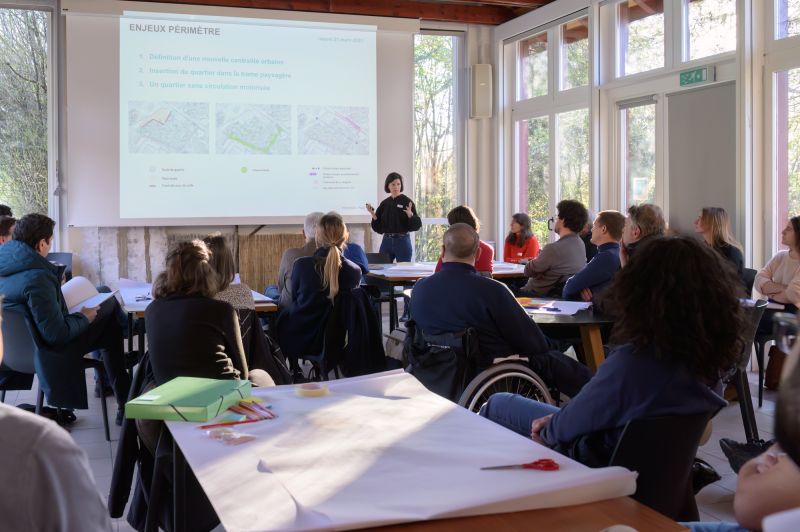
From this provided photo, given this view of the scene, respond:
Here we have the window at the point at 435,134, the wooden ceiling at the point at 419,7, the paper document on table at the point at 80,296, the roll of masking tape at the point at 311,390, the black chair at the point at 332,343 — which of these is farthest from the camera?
the window at the point at 435,134

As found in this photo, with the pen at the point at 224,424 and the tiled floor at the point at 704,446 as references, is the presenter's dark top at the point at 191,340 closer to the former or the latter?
the tiled floor at the point at 704,446

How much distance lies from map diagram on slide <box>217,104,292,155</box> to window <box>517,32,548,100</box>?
2.89 meters

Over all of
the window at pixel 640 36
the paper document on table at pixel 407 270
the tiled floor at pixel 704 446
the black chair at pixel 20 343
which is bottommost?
the tiled floor at pixel 704 446

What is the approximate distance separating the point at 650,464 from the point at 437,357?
1.83 metres

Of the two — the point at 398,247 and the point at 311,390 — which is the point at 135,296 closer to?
the point at 311,390

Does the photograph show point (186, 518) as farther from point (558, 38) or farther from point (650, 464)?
point (558, 38)

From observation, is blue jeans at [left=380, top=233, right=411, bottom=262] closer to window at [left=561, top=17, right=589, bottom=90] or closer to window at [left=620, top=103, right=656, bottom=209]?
window at [left=620, top=103, right=656, bottom=209]

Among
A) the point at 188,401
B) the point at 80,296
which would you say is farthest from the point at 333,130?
the point at 188,401

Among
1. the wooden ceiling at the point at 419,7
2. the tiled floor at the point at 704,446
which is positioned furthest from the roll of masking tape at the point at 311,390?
the wooden ceiling at the point at 419,7

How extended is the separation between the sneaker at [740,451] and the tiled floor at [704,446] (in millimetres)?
76

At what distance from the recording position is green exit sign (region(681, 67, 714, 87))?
7086 mm

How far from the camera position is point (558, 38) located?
9375 mm

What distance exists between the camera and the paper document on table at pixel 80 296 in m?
4.59

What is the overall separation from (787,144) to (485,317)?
13.3 feet
